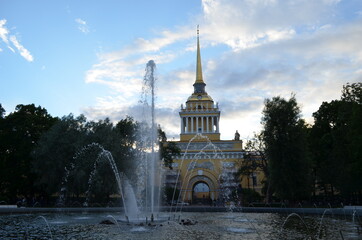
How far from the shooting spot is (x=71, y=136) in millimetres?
35125

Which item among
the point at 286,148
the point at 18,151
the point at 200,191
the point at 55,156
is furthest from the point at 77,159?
the point at 200,191

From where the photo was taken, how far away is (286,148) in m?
30.5

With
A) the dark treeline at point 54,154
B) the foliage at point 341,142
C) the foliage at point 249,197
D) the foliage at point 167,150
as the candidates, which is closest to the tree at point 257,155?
the foliage at point 249,197

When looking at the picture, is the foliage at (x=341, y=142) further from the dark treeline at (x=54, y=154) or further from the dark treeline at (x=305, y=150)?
the dark treeline at (x=54, y=154)

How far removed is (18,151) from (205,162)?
90.0 feet

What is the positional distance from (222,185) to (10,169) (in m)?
29.4

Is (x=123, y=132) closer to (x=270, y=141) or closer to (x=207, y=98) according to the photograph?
(x=270, y=141)

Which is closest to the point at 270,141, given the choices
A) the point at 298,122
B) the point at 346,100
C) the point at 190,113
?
the point at 298,122

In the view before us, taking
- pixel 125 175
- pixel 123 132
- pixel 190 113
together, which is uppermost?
pixel 190 113

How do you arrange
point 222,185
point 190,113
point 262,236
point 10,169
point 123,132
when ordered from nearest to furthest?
1. point 262,236
2. point 10,169
3. point 123,132
4. point 222,185
5. point 190,113

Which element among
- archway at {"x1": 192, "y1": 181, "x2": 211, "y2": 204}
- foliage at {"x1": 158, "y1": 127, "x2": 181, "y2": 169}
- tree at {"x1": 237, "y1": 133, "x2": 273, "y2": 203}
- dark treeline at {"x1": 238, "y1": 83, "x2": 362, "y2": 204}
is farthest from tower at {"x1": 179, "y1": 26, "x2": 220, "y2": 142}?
dark treeline at {"x1": 238, "y1": 83, "x2": 362, "y2": 204}

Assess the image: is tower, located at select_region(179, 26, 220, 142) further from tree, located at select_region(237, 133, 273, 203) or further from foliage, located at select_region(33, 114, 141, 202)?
foliage, located at select_region(33, 114, 141, 202)

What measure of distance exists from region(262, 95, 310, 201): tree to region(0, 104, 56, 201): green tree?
24.9 metres

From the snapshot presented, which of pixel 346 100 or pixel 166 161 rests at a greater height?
pixel 346 100
